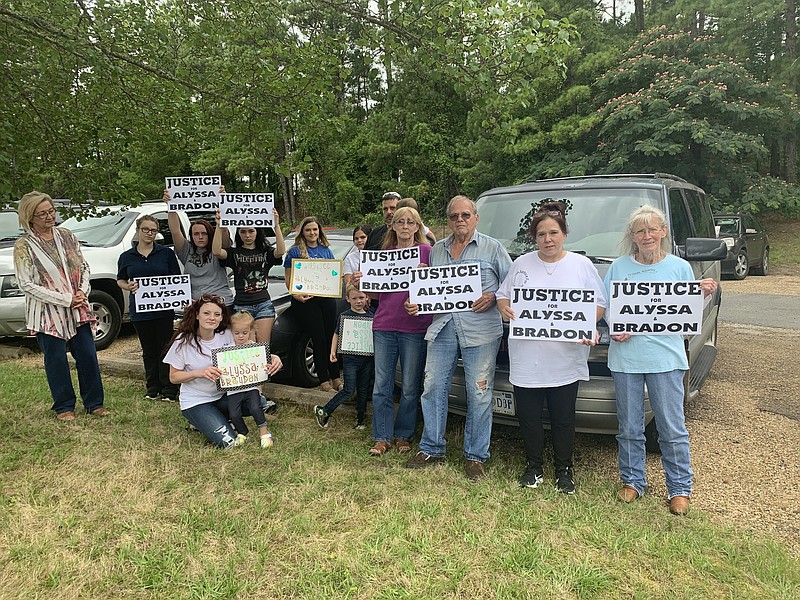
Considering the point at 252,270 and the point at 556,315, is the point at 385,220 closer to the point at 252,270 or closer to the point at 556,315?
the point at 252,270

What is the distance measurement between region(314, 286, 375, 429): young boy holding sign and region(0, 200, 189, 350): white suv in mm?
3667

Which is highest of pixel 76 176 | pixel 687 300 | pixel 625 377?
pixel 76 176

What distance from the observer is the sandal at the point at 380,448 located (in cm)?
430

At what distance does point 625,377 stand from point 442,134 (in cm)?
2228

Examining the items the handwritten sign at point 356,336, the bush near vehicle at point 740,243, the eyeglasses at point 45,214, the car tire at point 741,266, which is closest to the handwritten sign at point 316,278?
the handwritten sign at point 356,336

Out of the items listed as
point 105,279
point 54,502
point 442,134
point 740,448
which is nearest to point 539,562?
point 740,448

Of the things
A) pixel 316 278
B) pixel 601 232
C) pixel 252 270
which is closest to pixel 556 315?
pixel 601 232

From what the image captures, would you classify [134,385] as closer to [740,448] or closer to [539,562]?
[539,562]

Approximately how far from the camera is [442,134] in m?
24.5

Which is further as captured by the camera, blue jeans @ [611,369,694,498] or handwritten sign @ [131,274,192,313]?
handwritten sign @ [131,274,192,313]

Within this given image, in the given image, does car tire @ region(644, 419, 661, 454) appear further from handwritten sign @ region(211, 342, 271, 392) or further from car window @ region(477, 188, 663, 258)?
handwritten sign @ region(211, 342, 271, 392)

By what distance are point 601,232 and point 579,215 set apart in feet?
0.92

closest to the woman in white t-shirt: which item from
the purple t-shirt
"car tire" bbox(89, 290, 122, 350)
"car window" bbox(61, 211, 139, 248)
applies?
the purple t-shirt

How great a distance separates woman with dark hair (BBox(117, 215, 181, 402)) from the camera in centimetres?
555
